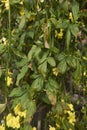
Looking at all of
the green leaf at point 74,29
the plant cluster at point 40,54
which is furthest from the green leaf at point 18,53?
the green leaf at point 74,29

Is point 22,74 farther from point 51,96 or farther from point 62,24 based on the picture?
point 62,24

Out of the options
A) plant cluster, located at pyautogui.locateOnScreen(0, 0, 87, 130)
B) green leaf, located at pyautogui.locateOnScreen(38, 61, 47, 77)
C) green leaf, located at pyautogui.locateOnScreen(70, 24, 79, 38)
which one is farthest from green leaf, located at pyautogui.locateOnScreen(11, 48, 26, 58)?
green leaf, located at pyautogui.locateOnScreen(70, 24, 79, 38)

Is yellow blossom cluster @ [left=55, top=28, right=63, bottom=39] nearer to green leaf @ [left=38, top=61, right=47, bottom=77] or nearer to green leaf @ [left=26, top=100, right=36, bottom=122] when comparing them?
green leaf @ [left=38, top=61, right=47, bottom=77]

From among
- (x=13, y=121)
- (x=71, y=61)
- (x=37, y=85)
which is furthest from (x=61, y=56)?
(x=13, y=121)

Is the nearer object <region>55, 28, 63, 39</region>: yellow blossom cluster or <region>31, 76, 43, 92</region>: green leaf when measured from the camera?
<region>31, 76, 43, 92</region>: green leaf

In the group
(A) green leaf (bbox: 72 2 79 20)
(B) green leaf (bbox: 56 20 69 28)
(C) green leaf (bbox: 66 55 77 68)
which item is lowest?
(C) green leaf (bbox: 66 55 77 68)

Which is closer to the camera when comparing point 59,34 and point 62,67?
point 62,67

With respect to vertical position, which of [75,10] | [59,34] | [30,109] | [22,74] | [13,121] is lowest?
[13,121]

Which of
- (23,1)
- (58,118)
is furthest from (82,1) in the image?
(58,118)

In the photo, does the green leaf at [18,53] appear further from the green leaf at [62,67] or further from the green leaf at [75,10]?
the green leaf at [75,10]

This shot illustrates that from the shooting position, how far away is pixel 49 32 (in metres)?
1.35

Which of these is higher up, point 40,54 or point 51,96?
point 40,54

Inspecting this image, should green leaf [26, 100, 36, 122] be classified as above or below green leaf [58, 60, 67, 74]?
below

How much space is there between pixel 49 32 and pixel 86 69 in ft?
0.89
